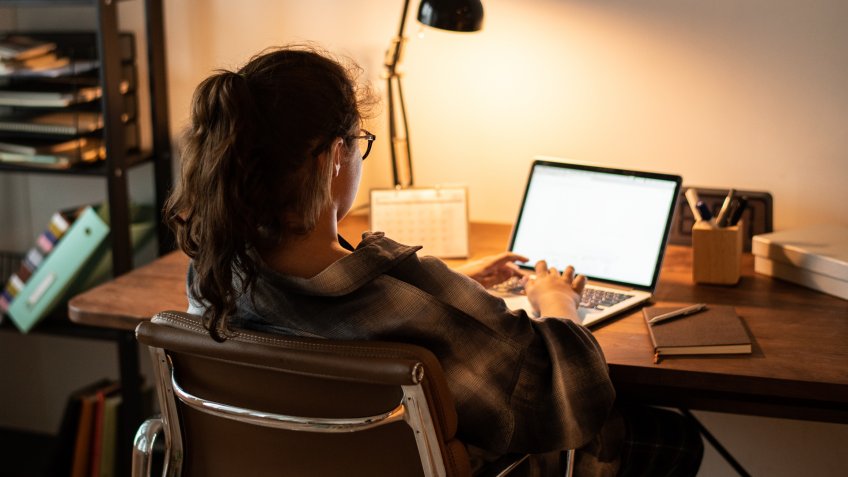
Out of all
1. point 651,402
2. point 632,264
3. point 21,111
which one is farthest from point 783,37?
point 21,111

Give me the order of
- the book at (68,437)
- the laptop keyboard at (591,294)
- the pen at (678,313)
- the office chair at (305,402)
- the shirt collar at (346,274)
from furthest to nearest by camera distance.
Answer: the book at (68,437) → the laptop keyboard at (591,294) → the pen at (678,313) → the shirt collar at (346,274) → the office chair at (305,402)

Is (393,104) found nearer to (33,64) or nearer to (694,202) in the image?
(694,202)

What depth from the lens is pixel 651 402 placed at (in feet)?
5.51

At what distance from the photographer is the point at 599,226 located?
1.80 metres

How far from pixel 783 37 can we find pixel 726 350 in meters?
0.78

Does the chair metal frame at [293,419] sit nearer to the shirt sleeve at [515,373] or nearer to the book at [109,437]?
the shirt sleeve at [515,373]

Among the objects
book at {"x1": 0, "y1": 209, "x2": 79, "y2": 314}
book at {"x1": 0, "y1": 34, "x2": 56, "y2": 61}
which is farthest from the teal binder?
book at {"x1": 0, "y1": 34, "x2": 56, "y2": 61}

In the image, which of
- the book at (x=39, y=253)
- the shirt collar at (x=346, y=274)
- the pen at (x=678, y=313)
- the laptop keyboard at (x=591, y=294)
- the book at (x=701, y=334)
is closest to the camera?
the shirt collar at (x=346, y=274)

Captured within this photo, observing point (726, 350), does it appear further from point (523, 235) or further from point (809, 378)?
point (523, 235)

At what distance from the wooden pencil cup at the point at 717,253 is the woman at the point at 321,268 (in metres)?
0.55

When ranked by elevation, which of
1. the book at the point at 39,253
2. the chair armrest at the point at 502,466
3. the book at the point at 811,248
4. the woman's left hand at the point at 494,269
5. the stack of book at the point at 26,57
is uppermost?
the stack of book at the point at 26,57

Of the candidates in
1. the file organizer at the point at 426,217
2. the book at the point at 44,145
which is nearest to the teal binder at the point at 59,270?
the book at the point at 44,145

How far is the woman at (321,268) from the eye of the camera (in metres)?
1.15

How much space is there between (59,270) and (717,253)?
4.54 ft
